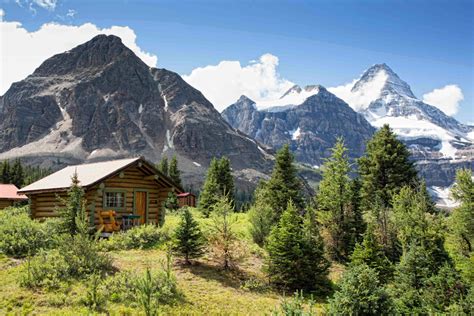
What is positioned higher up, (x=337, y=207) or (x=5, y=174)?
(x=5, y=174)

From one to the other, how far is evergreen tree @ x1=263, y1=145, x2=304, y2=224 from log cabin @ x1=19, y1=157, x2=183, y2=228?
7208mm

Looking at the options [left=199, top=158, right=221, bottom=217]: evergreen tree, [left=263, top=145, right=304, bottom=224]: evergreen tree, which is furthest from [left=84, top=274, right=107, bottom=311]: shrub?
[left=199, top=158, right=221, bottom=217]: evergreen tree

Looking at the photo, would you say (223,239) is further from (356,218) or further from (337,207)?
(356,218)

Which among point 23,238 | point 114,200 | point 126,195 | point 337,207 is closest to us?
point 23,238

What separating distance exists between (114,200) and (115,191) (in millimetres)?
622

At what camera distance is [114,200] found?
2506 cm

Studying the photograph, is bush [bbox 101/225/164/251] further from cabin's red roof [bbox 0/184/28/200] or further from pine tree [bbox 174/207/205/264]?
cabin's red roof [bbox 0/184/28/200]

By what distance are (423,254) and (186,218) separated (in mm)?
9956

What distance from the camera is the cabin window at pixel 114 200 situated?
2465 cm

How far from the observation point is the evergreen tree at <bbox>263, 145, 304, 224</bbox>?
29469 millimetres

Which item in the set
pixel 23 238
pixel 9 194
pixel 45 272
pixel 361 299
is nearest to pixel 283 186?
pixel 23 238

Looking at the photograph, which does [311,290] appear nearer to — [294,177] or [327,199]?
[327,199]

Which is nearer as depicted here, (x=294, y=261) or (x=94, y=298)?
(x=94, y=298)

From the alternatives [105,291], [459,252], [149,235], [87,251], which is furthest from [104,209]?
[459,252]
